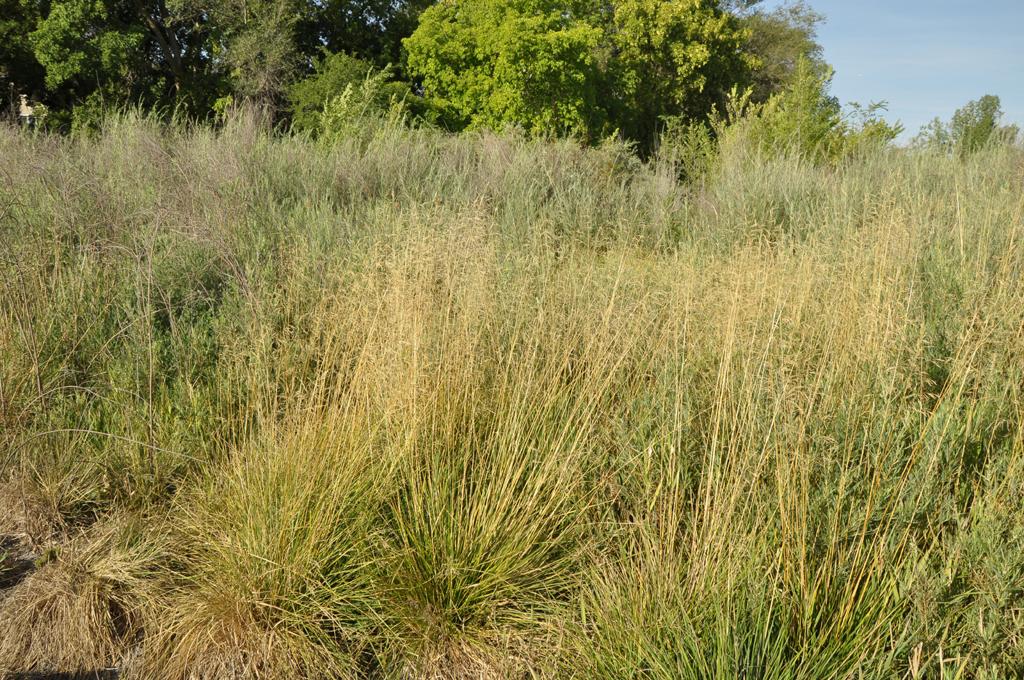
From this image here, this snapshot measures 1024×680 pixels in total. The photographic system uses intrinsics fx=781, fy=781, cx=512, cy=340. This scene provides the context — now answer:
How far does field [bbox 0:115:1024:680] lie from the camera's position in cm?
228

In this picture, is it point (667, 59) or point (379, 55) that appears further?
point (667, 59)

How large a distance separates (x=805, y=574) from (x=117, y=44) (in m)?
20.9

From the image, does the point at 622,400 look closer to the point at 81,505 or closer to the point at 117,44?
the point at 81,505

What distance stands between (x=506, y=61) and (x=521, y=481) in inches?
653

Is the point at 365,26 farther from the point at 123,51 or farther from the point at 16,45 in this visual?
the point at 16,45

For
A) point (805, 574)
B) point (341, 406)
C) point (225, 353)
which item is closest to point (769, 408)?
point (805, 574)

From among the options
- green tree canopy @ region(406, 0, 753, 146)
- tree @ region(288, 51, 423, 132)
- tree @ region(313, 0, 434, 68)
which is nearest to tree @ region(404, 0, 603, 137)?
green tree canopy @ region(406, 0, 753, 146)

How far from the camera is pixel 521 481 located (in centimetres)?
292

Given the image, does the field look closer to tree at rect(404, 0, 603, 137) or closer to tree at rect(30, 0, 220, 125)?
tree at rect(404, 0, 603, 137)

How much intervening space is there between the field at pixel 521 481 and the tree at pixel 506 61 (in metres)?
14.9

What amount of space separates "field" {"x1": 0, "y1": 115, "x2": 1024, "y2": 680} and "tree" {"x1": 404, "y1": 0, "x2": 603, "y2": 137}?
48.9 feet

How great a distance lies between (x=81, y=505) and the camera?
3.35m

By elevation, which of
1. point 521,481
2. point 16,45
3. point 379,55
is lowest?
point 521,481

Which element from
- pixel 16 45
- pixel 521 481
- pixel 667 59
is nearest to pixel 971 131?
pixel 521 481
